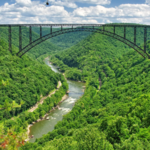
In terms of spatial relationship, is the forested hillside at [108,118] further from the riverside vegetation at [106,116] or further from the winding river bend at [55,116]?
the winding river bend at [55,116]

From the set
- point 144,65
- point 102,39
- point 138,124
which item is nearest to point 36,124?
point 138,124

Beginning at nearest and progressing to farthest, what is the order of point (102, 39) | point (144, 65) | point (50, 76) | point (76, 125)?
point (76, 125), point (144, 65), point (50, 76), point (102, 39)

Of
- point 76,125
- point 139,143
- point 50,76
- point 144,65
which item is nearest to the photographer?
point 139,143

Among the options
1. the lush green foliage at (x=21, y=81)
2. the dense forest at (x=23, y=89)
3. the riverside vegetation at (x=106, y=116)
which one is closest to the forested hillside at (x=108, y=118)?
the riverside vegetation at (x=106, y=116)

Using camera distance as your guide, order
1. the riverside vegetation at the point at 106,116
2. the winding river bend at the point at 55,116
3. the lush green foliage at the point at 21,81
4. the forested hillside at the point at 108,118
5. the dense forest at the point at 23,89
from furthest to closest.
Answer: the lush green foliage at the point at 21,81, the dense forest at the point at 23,89, the winding river bend at the point at 55,116, the riverside vegetation at the point at 106,116, the forested hillside at the point at 108,118

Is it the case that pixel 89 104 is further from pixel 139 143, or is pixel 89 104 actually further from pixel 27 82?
pixel 139 143

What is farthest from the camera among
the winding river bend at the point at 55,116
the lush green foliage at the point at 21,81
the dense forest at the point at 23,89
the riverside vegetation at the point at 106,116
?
the lush green foliage at the point at 21,81

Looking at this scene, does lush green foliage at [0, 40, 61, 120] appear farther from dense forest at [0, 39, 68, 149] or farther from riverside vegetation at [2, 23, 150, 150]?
riverside vegetation at [2, 23, 150, 150]

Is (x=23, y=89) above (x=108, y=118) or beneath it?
beneath

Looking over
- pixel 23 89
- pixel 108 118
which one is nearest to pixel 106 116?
pixel 108 118

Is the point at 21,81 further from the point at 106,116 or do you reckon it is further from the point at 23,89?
the point at 106,116

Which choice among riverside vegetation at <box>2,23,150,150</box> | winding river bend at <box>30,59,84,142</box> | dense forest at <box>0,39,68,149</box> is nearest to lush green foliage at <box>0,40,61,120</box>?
dense forest at <box>0,39,68,149</box>
